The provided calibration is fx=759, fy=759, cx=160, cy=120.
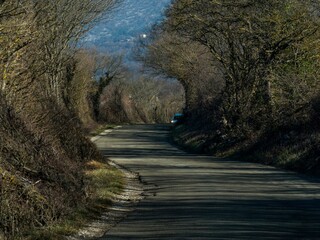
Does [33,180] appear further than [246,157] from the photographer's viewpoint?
No

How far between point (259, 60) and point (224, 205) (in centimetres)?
2172

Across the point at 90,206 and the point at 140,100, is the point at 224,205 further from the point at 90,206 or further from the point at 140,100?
the point at 140,100

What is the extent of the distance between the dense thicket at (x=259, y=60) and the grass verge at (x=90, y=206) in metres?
9.35

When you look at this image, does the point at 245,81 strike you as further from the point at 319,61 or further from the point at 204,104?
the point at 204,104

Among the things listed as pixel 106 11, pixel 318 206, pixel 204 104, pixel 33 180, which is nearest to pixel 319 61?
pixel 106 11

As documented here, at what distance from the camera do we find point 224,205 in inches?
602

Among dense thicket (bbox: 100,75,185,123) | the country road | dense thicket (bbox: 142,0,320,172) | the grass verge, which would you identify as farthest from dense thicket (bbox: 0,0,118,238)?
dense thicket (bbox: 100,75,185,123)

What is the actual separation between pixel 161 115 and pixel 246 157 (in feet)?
261

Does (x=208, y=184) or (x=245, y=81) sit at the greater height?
(x=245, y=81)

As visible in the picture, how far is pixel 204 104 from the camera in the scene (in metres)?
49.5

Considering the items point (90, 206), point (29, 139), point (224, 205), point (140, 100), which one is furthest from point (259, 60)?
point (140, 100)

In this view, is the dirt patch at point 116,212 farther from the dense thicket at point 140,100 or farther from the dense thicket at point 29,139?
the dense thicket at point 140,100

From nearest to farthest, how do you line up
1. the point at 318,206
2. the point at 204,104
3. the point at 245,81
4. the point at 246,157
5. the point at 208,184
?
the point at 318,206 → the point at 208,184 → the point at 246,157 → the point at 245,81 → the point at 204,104

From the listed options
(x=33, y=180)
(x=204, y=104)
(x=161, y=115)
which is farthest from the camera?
(x=161, y=115)
